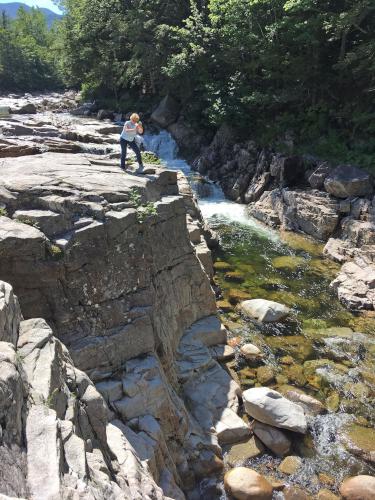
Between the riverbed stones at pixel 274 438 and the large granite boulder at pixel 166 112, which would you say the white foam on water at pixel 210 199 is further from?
the riverbed stones at pixel 274 438

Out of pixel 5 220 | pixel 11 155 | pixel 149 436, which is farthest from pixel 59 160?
pixel 149 436

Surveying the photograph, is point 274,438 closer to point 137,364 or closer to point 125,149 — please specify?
point 137,364

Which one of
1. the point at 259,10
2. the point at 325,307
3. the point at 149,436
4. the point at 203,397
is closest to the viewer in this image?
the point at 149,436

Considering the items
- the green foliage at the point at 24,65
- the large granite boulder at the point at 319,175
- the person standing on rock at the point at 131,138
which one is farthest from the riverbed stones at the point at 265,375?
the green foliage at the point at 24,65

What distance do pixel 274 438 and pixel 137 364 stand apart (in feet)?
10.6

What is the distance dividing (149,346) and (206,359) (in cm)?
218

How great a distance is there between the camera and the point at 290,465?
8.27 m

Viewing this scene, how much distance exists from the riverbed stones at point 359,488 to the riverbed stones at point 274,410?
1.31 m

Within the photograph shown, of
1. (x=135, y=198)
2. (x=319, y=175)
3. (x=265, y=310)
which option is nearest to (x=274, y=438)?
(x=265, y=310)

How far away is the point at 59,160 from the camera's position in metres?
10.4

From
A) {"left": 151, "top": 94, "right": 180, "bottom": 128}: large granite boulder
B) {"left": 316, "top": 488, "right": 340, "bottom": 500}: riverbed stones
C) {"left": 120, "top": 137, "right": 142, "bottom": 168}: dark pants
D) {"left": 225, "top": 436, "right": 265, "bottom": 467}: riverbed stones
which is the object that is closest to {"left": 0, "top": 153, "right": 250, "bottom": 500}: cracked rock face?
{"left": 225, "top": 436, "right": 265, "bottom": 467}: riverbed stones

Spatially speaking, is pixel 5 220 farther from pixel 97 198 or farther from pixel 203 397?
pixel 203 397

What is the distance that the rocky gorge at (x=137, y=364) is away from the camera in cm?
521

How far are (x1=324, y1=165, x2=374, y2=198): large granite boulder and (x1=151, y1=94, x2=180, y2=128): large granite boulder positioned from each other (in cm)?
1576
